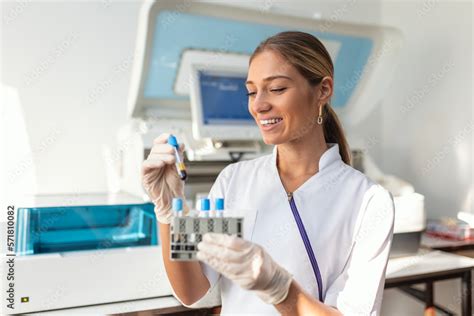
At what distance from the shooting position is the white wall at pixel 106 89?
1996 millimetres

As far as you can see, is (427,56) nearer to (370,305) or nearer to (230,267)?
(370,305)

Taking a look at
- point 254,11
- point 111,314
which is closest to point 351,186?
point 111,314

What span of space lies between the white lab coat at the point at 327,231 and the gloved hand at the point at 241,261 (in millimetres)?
194

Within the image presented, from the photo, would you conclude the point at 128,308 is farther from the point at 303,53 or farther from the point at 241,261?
the point at 303,53

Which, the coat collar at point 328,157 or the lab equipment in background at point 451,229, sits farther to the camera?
the lab equipment in background at point 451,229

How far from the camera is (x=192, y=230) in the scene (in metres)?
0.73

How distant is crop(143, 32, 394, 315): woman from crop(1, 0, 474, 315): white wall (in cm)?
120

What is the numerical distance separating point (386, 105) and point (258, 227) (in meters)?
2.04

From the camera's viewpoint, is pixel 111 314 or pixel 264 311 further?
pixel 111 314

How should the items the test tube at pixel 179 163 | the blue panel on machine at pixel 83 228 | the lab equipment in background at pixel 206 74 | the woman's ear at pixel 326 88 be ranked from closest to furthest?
the test tube at pixel 179 163 < the woman's ear at pixel 326 88 < the blue panel on machine at pixel 83 228 < the lab equipment in background at pixel 206 74

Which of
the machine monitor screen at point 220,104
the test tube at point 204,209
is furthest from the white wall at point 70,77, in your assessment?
the test tube at point 204,209

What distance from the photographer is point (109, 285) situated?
122 centimetres

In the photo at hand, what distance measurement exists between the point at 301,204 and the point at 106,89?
1535 millimetres

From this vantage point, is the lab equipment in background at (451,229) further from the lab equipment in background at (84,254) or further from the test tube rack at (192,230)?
the test tube rack at (192,230)
